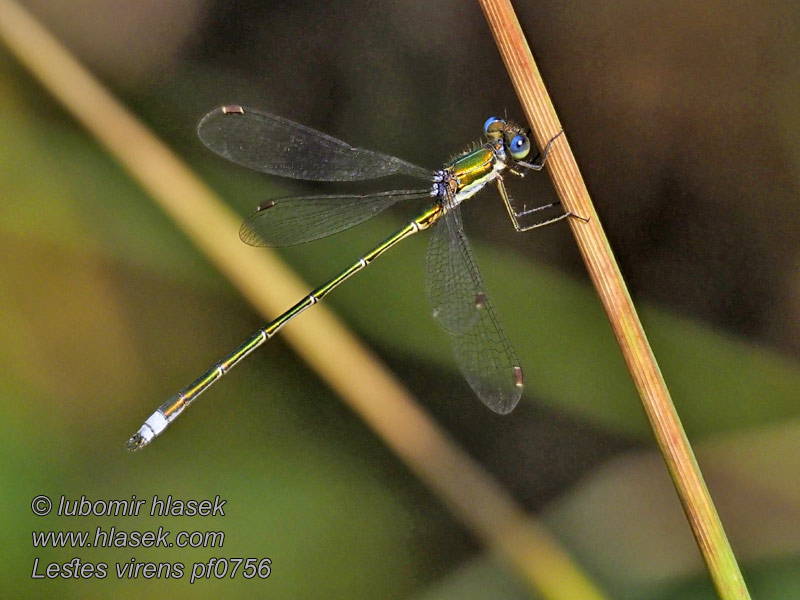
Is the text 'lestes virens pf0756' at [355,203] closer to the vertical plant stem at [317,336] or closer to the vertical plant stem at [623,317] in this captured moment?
the vertical plant stem at [317,336]

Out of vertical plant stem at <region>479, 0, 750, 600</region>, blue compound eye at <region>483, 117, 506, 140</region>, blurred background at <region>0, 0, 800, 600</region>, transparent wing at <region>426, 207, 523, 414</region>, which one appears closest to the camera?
vertical plant stem at <region>479, 0, 750, 600</region>

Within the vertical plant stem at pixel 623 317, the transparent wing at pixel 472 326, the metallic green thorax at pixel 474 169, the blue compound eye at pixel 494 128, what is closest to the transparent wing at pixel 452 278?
the transparent wing at pixel 472 326

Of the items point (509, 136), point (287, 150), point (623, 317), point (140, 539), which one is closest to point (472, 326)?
point (623, 317)

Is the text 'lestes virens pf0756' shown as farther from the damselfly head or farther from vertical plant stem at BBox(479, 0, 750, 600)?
vertical plant stem at BBox(479, 0, 750, 600)

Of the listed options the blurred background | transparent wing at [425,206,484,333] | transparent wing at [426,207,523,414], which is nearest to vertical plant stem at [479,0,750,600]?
transparent wing at [426,207,523,414]

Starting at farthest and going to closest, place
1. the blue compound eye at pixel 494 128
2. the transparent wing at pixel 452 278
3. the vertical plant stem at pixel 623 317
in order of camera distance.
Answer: the blue compound eye at pixel 494 128
the transparent wing at pixel 452 278
the vertical plant stem at pixel 623 317

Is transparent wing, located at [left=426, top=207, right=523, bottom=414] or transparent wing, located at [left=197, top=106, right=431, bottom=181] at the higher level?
transparent wing, located at [left=197, top=106, right=431, bottom=181]

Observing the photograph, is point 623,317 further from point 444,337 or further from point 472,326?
point 444,337
